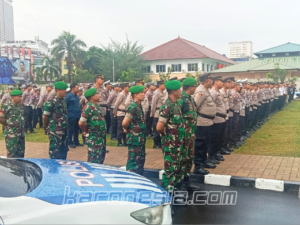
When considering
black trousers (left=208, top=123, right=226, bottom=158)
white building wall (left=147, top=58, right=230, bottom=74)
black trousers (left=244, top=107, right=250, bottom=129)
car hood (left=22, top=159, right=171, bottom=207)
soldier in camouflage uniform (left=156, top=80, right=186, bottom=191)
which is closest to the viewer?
car hood (left=22, top=159, right=171, bottom=207)

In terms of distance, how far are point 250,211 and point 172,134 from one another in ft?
4.49

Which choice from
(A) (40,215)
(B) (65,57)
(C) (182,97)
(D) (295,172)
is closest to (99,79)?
→ (C) (182,97)

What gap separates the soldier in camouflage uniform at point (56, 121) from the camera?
535 cm

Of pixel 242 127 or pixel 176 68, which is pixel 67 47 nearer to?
pixel 176 68

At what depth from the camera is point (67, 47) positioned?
39.4m

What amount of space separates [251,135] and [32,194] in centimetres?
875

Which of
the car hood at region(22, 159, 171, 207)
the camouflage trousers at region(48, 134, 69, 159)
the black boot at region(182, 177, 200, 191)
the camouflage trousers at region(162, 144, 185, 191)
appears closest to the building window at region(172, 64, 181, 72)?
the camouflage trousers at region(48, 134, 69, 159)

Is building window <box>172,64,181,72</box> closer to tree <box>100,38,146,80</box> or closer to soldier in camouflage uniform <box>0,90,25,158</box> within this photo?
tree <box>100,38,146,80</box>

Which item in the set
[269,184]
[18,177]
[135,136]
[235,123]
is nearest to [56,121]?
[135,136]

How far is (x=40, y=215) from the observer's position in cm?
209

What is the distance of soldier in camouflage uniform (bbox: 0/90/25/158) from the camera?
5543 mm

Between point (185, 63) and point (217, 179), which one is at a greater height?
point (185, 63)

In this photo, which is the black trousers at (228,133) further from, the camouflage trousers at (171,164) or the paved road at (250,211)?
the camouflage trousers at (171,164)

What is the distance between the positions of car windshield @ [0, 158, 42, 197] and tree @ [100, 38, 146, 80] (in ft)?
134
